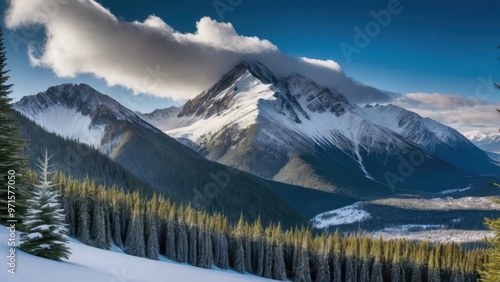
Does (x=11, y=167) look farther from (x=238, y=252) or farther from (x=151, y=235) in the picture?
(x=238, y=252)

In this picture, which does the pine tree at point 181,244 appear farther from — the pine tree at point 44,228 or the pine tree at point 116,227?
the pine tree at point 44,228

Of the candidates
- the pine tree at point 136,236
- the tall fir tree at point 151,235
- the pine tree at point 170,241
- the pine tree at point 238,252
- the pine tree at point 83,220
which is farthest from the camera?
the pine tree at point 238,252

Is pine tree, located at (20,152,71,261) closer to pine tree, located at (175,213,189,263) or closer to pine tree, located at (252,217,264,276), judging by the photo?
pine tree, located at (175,213,189,263)

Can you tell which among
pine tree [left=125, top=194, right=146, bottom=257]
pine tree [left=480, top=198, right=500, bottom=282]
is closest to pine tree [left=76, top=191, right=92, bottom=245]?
pine tree [left=125, top=194, right=146, bottom=257]

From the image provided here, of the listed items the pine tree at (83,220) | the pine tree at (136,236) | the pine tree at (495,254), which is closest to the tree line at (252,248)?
the pine tree at (136,236)

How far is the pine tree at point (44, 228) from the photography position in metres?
28.2

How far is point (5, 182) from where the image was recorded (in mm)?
33500

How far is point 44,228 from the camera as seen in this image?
2845 cm

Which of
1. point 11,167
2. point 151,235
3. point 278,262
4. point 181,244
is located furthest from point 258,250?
point 11,167

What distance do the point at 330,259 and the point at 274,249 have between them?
14412mm

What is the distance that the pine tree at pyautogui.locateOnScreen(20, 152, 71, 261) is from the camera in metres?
28.2

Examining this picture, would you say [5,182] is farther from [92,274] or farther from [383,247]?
[383,247]

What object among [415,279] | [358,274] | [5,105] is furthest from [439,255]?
[5,105]

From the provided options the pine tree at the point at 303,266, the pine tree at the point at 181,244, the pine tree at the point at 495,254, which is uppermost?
the pine tree at the point at 495,254
